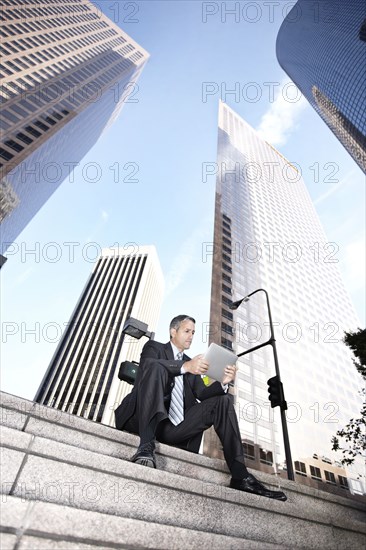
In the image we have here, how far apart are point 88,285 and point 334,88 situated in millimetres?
87626

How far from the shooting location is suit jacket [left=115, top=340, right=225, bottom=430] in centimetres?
328

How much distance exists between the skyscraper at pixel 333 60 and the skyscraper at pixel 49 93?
178 feet

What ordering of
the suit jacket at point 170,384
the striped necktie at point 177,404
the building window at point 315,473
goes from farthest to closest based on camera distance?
the building window at point 315,473 < the striped necktie at point 177,404 < the suit jacket at point 170,384

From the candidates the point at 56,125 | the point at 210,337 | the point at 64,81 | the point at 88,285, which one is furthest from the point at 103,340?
the point at 64,81

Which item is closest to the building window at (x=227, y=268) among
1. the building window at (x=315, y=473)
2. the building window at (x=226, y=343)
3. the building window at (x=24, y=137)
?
the building window at (x=226, y=343)

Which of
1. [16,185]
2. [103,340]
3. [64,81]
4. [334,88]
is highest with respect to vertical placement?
[334,88]

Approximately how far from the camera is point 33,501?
1.57 meters

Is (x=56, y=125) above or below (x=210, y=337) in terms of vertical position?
above

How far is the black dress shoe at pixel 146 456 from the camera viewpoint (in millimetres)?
2521

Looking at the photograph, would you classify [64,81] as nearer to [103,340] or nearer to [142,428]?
[103,340]

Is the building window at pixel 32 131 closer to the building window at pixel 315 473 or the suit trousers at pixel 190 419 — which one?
the suit trousers at pixel 190 419

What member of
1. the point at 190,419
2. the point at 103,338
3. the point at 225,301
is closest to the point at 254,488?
the point at 190,419

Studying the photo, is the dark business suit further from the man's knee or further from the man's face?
the man's face

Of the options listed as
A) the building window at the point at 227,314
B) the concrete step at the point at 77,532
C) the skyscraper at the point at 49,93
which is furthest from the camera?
the skyscraper at the point at 49,93
